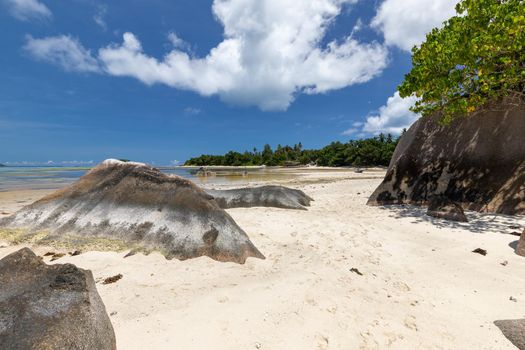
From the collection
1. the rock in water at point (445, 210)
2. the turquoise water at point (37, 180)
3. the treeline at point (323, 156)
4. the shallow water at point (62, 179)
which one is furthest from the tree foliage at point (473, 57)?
the treeline at point (323, 156)

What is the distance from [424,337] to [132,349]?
3035 millimetres

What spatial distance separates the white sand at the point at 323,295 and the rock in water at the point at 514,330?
77 mm

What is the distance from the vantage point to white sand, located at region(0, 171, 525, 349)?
278 centimetres

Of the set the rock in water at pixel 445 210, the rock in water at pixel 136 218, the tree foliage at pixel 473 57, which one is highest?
the tree foliage at pixel 473 57

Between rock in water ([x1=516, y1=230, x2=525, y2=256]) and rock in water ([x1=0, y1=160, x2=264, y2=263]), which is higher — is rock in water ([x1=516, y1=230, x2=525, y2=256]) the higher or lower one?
the lower one

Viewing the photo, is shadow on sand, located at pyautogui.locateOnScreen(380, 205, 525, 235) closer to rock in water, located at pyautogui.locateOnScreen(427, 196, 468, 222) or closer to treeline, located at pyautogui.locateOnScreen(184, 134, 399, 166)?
rock in water, located at pyautogui.locateOnScreen(427, 196, 468, 222)

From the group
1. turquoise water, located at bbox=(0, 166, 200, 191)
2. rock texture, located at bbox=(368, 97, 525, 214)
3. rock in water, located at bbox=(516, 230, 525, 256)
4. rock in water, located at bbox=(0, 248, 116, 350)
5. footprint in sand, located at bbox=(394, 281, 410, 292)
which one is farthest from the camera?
turquoise water, located at bbox=(0, 166, 200, 191)

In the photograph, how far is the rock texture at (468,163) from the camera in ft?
29.3

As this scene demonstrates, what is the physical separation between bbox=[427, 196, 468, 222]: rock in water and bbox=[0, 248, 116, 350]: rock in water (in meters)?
9.14

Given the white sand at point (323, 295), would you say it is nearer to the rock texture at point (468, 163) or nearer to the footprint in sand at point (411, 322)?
the footprint in sand at point (411, 322)

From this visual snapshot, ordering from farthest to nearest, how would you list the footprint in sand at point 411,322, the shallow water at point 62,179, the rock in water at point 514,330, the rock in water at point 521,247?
1. the shallow water at point 62,179
2. the rock in water at point 521,247
3. the footprint in sand at point 411,322
4. the rock in water at point 514,330

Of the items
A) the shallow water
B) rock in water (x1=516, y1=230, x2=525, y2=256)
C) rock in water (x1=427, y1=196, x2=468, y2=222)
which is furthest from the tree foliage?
the shallow water

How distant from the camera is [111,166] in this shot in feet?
21.7

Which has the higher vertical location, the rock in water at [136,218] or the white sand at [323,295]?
the rock in water at [136,218]
